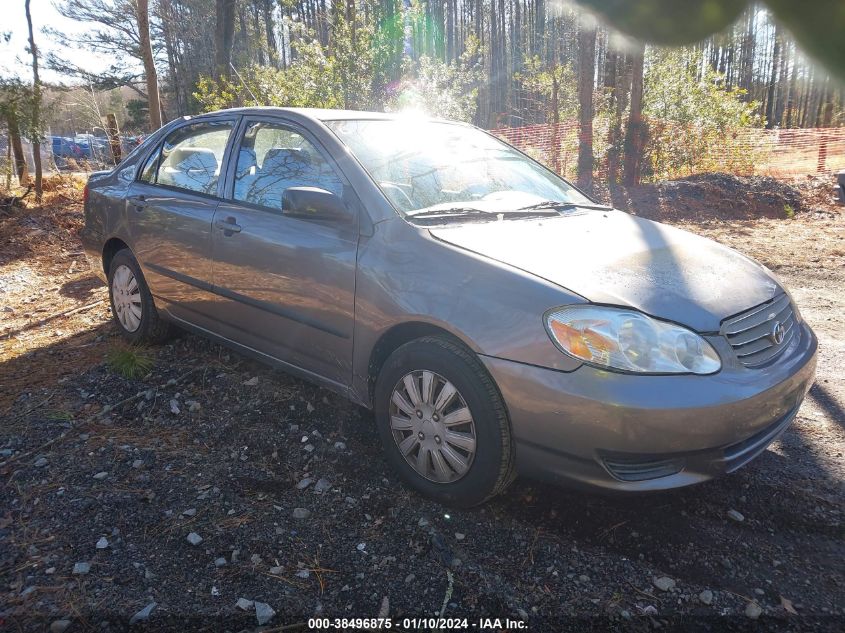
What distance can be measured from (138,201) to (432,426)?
2.91 meters

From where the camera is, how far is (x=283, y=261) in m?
3.12

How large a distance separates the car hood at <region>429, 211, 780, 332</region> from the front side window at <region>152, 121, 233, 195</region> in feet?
5.94

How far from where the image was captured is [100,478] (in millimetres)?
2869

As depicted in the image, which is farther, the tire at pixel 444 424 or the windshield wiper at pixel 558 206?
the windshield wiper at pixel 558 206

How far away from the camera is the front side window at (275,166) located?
3180 mm

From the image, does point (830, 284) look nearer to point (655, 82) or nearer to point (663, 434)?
point (663, 434)

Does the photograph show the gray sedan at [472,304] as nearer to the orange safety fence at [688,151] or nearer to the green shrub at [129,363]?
the green shrub at [129,363]

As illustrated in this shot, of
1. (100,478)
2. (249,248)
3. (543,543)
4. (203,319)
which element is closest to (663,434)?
(543,543)

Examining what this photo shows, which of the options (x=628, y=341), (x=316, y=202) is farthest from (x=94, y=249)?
(x=628, y=341)

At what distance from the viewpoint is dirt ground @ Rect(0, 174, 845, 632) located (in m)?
2.06

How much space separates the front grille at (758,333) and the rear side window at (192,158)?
9.59ft

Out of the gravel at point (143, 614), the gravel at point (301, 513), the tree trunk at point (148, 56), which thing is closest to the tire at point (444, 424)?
the gravel at point (301, 513)

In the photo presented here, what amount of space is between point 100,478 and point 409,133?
7.93ft

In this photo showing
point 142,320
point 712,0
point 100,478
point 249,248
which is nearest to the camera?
point 712,0
